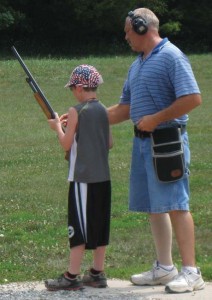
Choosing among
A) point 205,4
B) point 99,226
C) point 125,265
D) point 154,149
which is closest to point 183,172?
point 154,149

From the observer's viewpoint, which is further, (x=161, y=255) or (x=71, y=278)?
(x=161, y=255)

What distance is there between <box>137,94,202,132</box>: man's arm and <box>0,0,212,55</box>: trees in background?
4475 centimetres

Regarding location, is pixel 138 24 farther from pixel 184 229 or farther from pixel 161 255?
pixel 161 255

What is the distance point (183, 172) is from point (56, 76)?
25277 millimetres

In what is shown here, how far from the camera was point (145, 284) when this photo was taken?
6664 mm

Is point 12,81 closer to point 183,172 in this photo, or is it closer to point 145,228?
point 145,228

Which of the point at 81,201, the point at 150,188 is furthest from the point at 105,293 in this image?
A: the point at 150,188

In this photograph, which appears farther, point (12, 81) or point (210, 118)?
point (12, 81)

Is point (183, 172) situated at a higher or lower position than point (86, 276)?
higher

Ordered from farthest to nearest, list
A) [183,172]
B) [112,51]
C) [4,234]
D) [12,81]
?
[112,51]
[12,81]
[4,234]
[183,172]

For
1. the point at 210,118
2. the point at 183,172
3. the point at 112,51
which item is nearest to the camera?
the point at 183,172

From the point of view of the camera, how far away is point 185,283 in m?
6.31

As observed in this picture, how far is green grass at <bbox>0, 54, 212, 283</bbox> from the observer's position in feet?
26.0

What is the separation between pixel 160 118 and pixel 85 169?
665mm
